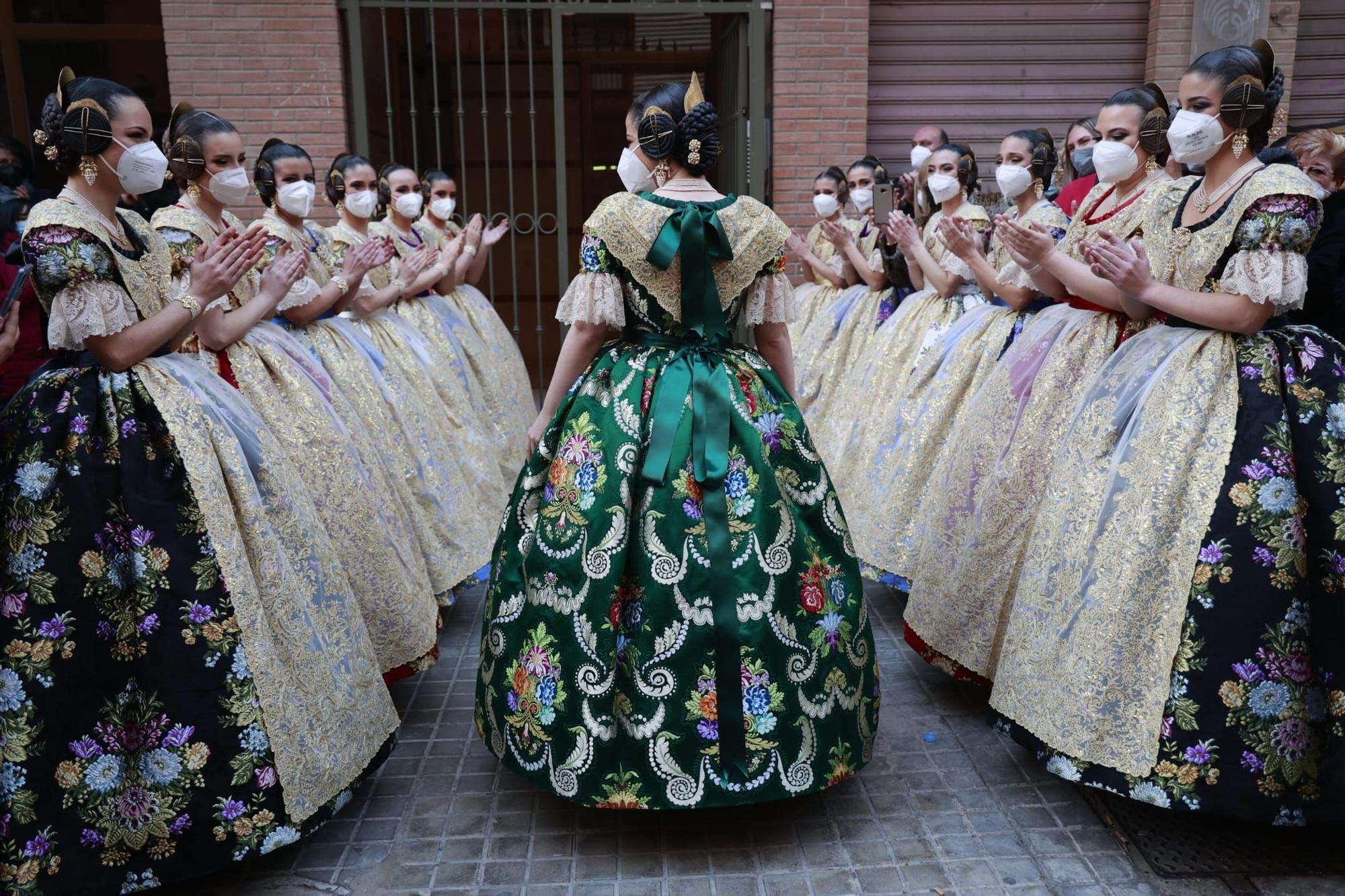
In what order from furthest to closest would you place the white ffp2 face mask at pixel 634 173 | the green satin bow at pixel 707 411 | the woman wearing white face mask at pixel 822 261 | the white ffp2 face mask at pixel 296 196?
the woman wearing white face mask at pixel 822 261 → the white ffp2 face mask at pixel 296 196 → the white ffp2 face mask at pixel 634 173 → the green satin bow at pixel 707 411

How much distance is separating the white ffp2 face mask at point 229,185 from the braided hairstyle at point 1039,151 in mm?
2997

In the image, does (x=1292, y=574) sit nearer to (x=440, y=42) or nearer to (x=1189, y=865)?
(x=1189, y=865)

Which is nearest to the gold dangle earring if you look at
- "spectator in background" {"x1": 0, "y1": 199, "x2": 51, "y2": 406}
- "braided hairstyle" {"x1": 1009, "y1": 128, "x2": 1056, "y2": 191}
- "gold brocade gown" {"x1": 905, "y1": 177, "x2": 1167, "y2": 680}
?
"spectator in background" {"x1": 0, "y1": 199, "x2": 51, "y2": 406}

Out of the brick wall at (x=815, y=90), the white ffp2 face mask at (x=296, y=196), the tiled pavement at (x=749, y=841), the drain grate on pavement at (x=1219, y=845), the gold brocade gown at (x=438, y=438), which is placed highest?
the brick wall at (x=815, y=90)

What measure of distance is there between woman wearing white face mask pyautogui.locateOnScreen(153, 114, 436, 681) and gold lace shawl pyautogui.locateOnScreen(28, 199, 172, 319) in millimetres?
328

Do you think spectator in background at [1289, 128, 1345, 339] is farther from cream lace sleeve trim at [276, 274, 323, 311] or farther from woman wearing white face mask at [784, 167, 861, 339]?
cream lace sleeve trim at [276, 274, 323, 311]

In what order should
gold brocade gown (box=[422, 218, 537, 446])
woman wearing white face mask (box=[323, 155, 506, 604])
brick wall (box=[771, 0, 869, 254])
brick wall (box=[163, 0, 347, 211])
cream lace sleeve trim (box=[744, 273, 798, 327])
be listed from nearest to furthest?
cream lace sleeve trim (box=[744, 273, 798, 327]) → woman wearing white face mask (box=[323, 155, 506, 604]) → gold brocade gown (box=[422, 218, 537, 446]) → brick wall (box=[163, 0, 347, 211]) → brick wall (box=[771, 0, 869, 254])

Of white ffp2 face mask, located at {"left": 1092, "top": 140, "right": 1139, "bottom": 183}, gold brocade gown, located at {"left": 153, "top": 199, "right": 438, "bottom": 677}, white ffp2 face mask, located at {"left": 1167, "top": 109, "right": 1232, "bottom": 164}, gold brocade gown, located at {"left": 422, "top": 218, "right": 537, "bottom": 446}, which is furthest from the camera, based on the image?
gold brocade gown, located at {"left": 422, "top": 218, "right": 537, "bottom": 446}

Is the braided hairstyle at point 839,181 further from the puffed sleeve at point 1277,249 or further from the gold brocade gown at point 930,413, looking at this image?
the puffed sleeve at point 1277,249

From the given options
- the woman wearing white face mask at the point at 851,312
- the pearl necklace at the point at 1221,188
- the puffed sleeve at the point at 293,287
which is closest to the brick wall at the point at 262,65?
the woman wearing white face mask at the point at 851,312

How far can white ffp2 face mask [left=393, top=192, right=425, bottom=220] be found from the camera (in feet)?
18.0

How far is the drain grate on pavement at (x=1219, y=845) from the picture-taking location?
265 cm

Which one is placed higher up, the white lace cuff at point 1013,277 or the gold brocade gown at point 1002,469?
the white lace cuff at point 1013,277
